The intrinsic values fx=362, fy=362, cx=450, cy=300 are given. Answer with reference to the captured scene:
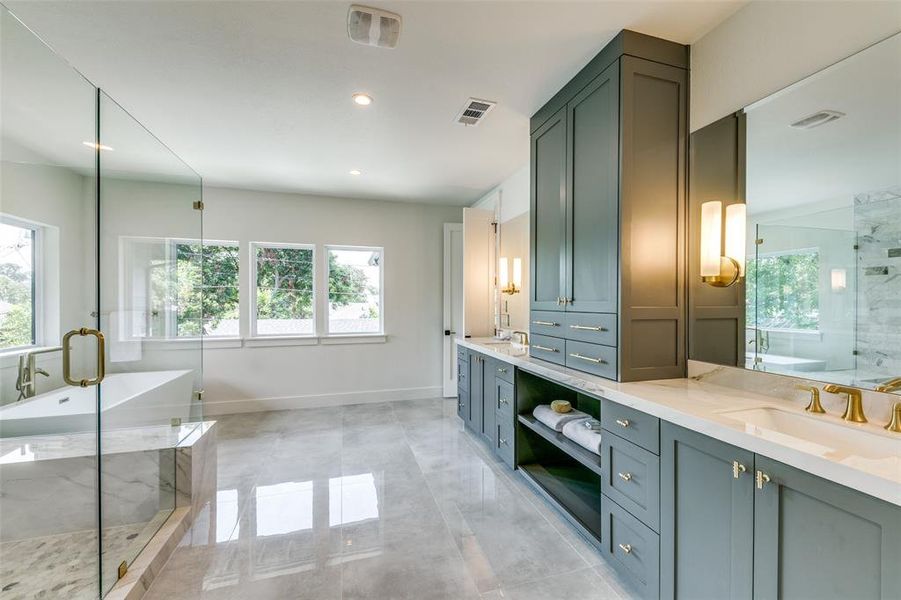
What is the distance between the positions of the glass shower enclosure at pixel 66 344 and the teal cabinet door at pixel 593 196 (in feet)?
8.12

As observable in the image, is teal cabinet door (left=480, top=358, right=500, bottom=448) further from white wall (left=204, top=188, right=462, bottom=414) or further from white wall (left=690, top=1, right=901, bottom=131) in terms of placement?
white wall (left=690, top=1, right=901, bottom=131)

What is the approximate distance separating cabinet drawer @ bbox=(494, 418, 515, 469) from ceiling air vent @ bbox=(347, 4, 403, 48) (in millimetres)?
2589

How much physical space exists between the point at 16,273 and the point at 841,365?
3.49 metres

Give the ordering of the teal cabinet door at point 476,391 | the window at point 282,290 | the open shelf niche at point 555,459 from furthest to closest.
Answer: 1. the window at point 282,290
2. the teal cabinet door at point 476,391
3. the open shelf niche at point 555,459

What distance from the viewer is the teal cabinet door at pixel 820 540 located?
2.79 feet

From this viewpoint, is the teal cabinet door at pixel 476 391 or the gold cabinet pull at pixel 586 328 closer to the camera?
the gold cabinet pull at pixel 586 328

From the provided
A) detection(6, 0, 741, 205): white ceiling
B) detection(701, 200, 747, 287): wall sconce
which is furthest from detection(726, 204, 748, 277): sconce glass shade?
detection(6, 0, 741, 205): white ceiling

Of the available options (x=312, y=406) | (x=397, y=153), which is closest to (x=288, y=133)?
(x=397, y=153)

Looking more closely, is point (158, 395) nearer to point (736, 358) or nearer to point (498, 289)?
point (498, 289)

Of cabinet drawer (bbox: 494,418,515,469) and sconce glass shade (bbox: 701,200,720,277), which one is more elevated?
sconce glass shade (bbox: 701,200,720,277)

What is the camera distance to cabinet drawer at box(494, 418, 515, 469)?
9.20ft

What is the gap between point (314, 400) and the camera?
15.2ft

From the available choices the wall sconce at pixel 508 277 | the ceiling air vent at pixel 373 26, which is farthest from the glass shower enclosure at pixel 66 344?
the wall sconce at pixel 508 277

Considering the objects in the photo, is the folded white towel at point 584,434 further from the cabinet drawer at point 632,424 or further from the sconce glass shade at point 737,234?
the sconce glass shade at point 737,234
